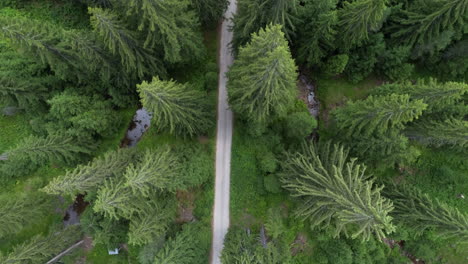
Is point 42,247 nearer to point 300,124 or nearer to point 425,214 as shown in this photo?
point 300,124

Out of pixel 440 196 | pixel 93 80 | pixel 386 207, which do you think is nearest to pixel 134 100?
pixel 93 80

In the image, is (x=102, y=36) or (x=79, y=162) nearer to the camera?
(x=102, y=36)

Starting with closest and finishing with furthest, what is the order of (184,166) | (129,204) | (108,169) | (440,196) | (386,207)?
1. (386,207)
2. (129,204)
3. (108,169)
4. (184,166)
5. (440,196)

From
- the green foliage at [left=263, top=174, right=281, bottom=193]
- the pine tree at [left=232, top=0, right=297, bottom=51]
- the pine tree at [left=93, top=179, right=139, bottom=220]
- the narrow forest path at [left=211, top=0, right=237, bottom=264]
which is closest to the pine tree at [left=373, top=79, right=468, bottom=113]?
the pine tree at [left=232, top=0, right=297, bottom=51]

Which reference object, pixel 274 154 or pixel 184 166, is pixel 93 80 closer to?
pixel 184 166

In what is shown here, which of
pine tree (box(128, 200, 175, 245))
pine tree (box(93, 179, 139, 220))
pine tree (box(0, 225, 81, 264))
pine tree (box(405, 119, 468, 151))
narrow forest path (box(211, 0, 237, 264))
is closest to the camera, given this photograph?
pine tree (box(93, 179, 139, 220))

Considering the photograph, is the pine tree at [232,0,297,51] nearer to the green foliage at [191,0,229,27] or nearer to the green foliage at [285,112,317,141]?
the green foliage at [191,0,229,27]
